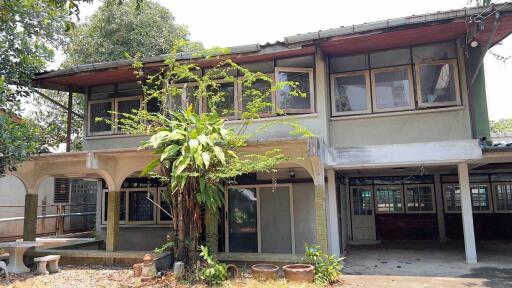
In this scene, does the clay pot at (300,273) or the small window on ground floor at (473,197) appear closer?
the clay pot at (300,273)

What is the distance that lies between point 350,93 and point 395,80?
3.62 feet

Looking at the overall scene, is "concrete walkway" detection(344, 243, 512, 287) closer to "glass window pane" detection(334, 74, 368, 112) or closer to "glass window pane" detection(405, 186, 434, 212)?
"glass window pane" detection(405, 186, 434, 212)

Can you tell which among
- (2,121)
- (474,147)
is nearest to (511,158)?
(474,147)

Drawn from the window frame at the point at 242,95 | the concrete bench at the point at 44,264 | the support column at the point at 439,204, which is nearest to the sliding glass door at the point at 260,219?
the window frame at the point at 242,95

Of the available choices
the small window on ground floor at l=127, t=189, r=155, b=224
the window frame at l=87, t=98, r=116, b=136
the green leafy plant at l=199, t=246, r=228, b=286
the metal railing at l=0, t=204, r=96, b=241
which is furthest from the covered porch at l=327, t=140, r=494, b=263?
the metal railing at l=0, t=204, r=96, b=241

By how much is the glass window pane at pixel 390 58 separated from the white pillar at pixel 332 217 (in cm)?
291

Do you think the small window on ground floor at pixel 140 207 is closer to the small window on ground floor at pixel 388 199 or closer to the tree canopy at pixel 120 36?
the tree canopy at pixel 120 36

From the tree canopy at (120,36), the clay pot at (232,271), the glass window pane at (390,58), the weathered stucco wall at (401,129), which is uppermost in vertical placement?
the tree canopy at (120,36)

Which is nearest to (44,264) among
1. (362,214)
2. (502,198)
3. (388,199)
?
(362,214)

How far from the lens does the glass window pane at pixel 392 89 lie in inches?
379

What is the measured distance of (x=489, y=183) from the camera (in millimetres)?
13820

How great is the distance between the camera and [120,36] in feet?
54.0

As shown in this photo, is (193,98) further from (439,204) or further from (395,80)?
(439,204)

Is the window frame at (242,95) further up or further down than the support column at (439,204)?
further up
